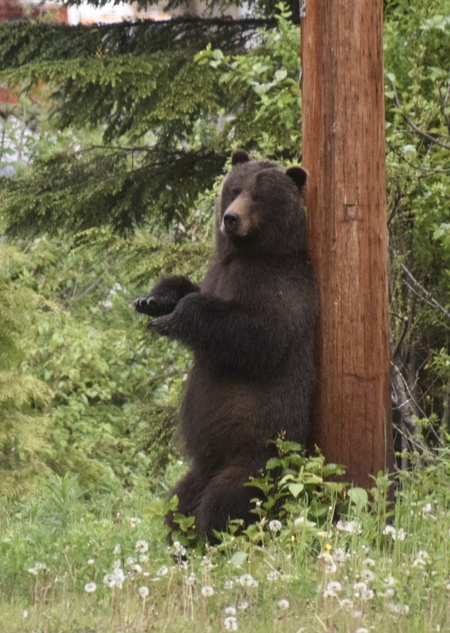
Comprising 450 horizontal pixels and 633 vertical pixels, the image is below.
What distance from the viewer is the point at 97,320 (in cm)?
1438

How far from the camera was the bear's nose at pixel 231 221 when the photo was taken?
5938 millimetres

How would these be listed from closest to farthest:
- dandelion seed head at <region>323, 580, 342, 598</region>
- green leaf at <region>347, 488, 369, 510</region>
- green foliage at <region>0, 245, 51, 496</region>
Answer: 1. dandelion seed head at <region>323, 580, 342, 598</region>
2. green leaf at <region>347, 488, 369, 510</region>
3. green foliage at <region>0, 245, 51, 496</region>

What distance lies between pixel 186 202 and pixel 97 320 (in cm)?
481

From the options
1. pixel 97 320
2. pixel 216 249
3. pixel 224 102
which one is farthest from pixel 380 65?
pixel 97 320

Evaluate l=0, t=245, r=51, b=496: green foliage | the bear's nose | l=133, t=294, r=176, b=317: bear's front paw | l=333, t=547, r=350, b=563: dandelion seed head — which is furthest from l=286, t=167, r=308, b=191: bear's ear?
l=0, t=245, r=51, b=496: green foliage

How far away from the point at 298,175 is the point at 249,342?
3.15 ft

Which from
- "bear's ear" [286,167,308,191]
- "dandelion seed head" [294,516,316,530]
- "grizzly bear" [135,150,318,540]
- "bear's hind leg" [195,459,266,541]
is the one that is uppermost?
"bear's ear" [286,167,308,191]

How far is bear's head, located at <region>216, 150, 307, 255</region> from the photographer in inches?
236

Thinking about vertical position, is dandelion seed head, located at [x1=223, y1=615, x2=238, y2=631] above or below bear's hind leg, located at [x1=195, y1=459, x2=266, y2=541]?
above

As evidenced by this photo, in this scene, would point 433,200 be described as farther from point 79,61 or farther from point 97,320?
point 97,320

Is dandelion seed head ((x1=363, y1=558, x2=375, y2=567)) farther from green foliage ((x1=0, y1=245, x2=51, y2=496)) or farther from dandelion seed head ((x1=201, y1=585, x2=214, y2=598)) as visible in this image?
green foliage ((x1=0, y1=245, x2=51, y2=496))

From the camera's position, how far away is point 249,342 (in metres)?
5.80

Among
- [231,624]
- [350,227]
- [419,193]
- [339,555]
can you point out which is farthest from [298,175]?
[231,624]

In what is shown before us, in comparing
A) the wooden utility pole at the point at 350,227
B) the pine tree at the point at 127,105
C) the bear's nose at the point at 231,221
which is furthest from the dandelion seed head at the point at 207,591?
the pine tree at the point at 127,105
